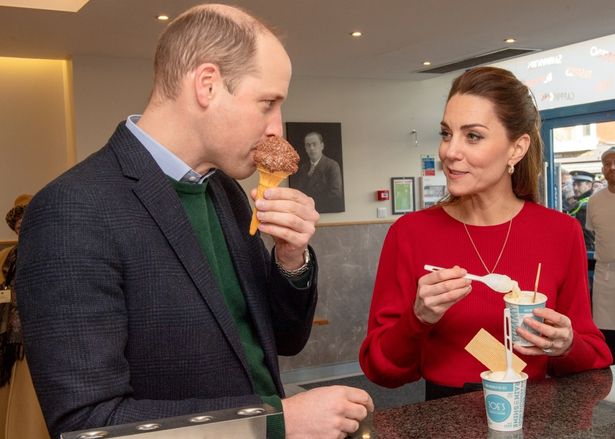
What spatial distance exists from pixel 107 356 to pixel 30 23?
423 centimetres

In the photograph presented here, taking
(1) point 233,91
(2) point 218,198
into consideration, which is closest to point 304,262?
(2) point 218,198

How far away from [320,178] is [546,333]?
18.1ft

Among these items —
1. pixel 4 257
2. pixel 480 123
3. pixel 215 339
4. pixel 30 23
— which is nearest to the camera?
pixel 215 339

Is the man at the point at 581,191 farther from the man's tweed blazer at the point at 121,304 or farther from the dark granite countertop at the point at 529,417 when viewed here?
the man's tweed blazer at the point at 121,304

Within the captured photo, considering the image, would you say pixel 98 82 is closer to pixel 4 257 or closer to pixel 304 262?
pixel 4 257

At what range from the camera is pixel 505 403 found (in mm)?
1418

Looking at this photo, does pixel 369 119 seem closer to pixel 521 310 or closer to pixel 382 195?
pixel 382 195

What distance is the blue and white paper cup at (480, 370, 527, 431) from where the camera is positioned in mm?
1416

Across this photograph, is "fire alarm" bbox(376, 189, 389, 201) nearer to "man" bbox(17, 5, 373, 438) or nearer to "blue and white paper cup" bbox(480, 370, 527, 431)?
"man" bbox(17, 5, 373, 438)

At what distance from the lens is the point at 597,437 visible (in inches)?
54.8

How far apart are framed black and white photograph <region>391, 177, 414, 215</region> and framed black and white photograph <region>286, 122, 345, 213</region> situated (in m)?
0.67

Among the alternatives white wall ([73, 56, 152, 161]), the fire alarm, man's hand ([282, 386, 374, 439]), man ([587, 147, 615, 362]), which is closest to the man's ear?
man's hand ([282, 386, 374, 439])

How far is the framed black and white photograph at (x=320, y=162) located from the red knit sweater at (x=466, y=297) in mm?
4838

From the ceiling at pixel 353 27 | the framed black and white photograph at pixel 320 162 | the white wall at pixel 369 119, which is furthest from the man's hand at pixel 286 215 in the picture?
the framed black and white photograph at pixel 320 162
